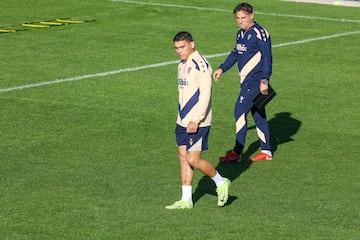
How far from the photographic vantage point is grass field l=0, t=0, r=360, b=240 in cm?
1201

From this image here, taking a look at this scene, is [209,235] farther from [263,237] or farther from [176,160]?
[176,160]

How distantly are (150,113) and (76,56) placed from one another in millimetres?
5779

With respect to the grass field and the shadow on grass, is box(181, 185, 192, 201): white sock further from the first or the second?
the shadow on grass

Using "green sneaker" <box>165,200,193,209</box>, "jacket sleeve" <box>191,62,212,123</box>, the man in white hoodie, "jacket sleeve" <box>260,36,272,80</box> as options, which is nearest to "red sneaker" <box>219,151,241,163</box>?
"jacket sleeve" <box>260,36,272,80</box>

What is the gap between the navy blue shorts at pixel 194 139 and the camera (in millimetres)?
12500

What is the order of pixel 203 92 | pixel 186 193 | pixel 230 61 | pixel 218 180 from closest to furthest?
pixel 203 92
pixel 186 193
pixel 218 180
pixel 230 61

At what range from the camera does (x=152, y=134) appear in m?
16.7

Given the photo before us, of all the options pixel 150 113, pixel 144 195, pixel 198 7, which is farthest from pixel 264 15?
pixel 144 195

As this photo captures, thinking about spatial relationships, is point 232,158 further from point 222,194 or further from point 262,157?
point 222,194

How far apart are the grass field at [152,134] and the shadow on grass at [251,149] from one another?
0.09ft

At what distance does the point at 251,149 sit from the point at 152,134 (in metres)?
1.56

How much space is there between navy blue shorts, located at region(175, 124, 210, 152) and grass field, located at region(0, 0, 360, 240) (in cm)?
71

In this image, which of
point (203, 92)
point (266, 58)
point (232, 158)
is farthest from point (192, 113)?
point (266, 58)

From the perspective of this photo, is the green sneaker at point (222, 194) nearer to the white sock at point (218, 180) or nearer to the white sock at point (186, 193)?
the white sock at point (218, 180)
